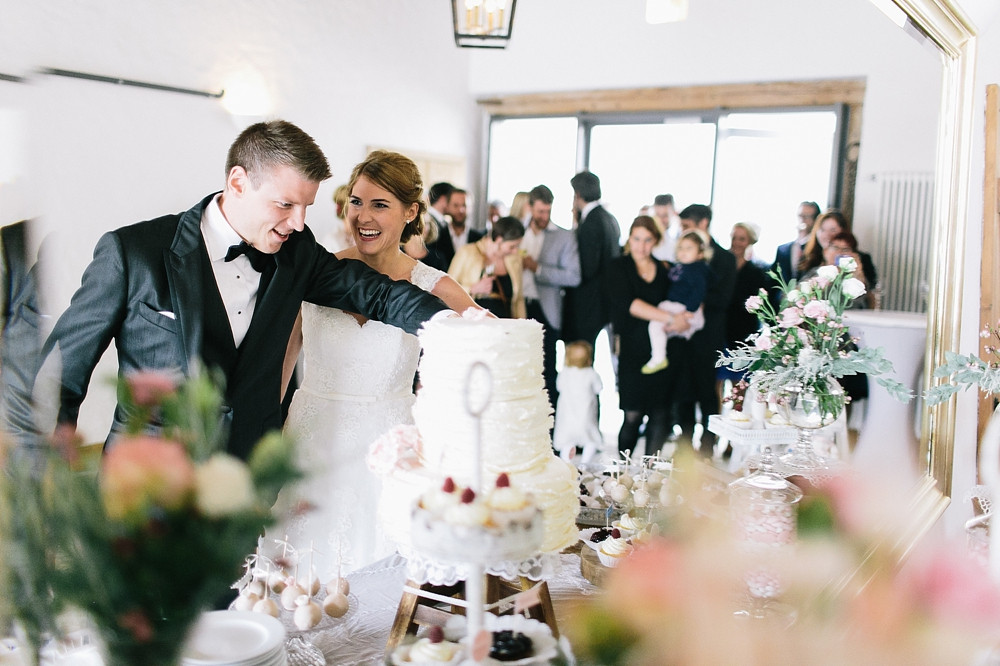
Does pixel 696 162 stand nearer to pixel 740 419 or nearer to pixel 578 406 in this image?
pixel 578 406

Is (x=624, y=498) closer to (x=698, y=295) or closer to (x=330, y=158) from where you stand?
(x=330, y=158)

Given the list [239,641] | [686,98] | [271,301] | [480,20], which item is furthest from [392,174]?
[686,98]

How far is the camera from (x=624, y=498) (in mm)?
2213

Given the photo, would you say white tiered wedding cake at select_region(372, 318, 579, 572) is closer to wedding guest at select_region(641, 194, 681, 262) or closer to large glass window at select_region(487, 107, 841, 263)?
large glass window at select_region(487, 107, 841, 263)

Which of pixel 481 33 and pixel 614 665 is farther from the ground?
pixel 481 33

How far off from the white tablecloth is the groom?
2174 mm

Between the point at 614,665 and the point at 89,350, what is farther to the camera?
the point at 89,350

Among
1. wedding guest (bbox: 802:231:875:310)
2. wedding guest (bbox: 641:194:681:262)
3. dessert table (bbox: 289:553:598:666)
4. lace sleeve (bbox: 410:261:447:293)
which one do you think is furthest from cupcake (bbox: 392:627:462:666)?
wedding guest (bbox: 641:194:681:262)

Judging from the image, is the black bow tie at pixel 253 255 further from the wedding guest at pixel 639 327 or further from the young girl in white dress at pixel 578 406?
the young girl in white dress at pixel 578 406

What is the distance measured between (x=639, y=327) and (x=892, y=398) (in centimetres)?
114

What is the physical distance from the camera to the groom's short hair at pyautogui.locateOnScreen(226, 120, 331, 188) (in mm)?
1465

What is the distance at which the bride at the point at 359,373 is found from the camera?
206cm

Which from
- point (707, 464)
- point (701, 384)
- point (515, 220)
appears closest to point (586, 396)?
point (701, 384)

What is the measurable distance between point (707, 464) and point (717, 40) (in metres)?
3.46
